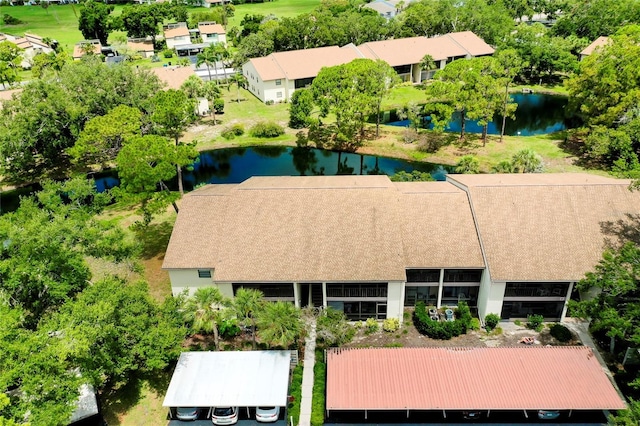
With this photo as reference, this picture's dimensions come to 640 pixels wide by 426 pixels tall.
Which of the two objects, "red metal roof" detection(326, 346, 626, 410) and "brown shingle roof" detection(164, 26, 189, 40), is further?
"brown shingle roof" detection(164, 26, 189, 40)

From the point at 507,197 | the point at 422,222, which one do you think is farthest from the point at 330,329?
the point at 507,197

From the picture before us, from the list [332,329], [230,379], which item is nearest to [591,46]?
[332,329]

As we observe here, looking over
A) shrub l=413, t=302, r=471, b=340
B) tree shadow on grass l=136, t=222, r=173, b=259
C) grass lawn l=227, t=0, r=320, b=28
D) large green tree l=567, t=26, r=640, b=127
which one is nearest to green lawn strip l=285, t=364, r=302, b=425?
shrub l=413, t=302, r=471, b=340

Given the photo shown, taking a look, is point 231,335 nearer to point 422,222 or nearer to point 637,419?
point 422,222

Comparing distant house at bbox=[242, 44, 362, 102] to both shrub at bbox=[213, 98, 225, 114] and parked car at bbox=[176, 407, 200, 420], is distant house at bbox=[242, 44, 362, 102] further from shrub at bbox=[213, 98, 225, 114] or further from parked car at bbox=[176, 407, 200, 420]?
parked car at bbox=[176, 407, 200, 420]

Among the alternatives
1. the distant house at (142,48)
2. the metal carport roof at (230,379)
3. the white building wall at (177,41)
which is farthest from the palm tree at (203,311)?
the white building wall at (177,41)

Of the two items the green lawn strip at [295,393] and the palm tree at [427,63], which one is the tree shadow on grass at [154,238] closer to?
the green lawn strip at [295,393]

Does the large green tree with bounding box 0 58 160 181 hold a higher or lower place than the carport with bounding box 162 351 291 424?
higher
